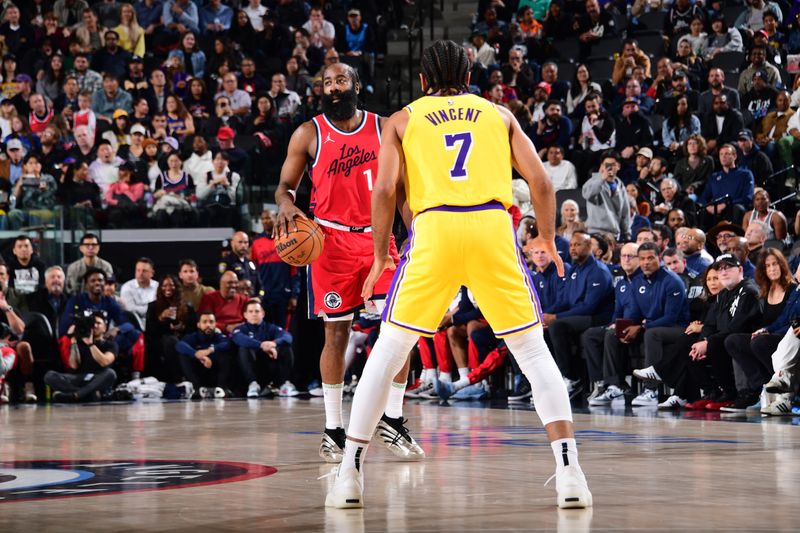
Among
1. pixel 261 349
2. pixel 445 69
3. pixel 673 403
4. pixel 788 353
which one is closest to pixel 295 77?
pixel 261 349

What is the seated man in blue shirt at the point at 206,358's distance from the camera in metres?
12.9

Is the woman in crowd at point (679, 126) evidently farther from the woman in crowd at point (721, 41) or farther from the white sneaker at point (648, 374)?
the white sneaker at point (648, 374)

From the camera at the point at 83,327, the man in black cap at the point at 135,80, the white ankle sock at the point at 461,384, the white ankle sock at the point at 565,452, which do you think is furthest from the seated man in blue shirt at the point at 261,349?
the white ankle sock at the point at 565,452

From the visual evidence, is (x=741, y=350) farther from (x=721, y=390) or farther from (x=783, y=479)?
(x=783, y=479)

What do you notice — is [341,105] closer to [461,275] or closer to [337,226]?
[337,226]

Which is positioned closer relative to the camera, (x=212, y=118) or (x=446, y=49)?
(x=446, y=49)

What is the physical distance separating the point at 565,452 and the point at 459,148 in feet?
3.90

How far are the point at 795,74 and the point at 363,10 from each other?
7.32 m

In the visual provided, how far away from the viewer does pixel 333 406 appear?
6434mm

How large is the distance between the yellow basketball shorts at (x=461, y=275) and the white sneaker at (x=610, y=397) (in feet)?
21.3

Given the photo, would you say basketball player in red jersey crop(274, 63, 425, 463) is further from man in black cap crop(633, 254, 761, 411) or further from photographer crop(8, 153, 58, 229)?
photographer crop(8, 153, 58, 229)

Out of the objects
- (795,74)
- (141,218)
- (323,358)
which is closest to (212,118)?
(141,218)

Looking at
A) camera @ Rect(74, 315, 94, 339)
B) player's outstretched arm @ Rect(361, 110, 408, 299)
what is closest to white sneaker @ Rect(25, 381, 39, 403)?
camera @ Rect(74, 315, 94, 339)

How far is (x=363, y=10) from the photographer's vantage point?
2022 centimetres
